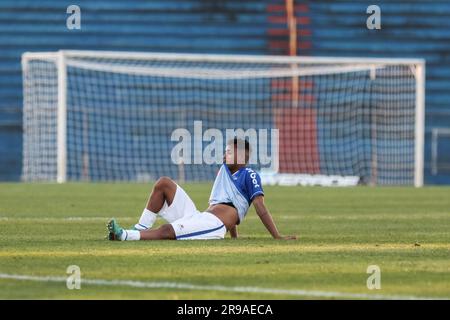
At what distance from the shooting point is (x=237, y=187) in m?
11.8

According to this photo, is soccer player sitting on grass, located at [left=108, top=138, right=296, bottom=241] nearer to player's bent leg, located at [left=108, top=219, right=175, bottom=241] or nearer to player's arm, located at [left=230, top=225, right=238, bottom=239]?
player's bent leg, located at [left=108, top=219, right=175, bottom=241]

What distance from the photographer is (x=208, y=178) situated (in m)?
33.3

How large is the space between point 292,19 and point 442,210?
1845 cm

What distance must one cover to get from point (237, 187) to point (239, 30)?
83.0 ft

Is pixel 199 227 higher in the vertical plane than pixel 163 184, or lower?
lower

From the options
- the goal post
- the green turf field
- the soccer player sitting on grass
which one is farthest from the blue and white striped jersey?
the goal post

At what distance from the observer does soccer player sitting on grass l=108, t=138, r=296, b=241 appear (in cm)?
1176

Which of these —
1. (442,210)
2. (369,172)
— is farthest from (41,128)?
(442,210)

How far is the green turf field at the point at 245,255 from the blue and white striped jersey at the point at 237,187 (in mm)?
376

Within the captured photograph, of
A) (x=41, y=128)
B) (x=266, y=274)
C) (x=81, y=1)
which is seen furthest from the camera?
(x=81, y=1)

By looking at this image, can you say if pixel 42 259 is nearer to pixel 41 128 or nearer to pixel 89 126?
pixel 41 128

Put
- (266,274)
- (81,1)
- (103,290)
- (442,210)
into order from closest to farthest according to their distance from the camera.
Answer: (103,290) → (266,274) → (442,210) → (81,1)

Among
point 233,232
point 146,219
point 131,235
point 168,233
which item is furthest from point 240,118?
point 131,235

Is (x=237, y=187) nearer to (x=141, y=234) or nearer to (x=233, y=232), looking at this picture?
(x=233, y=232)
